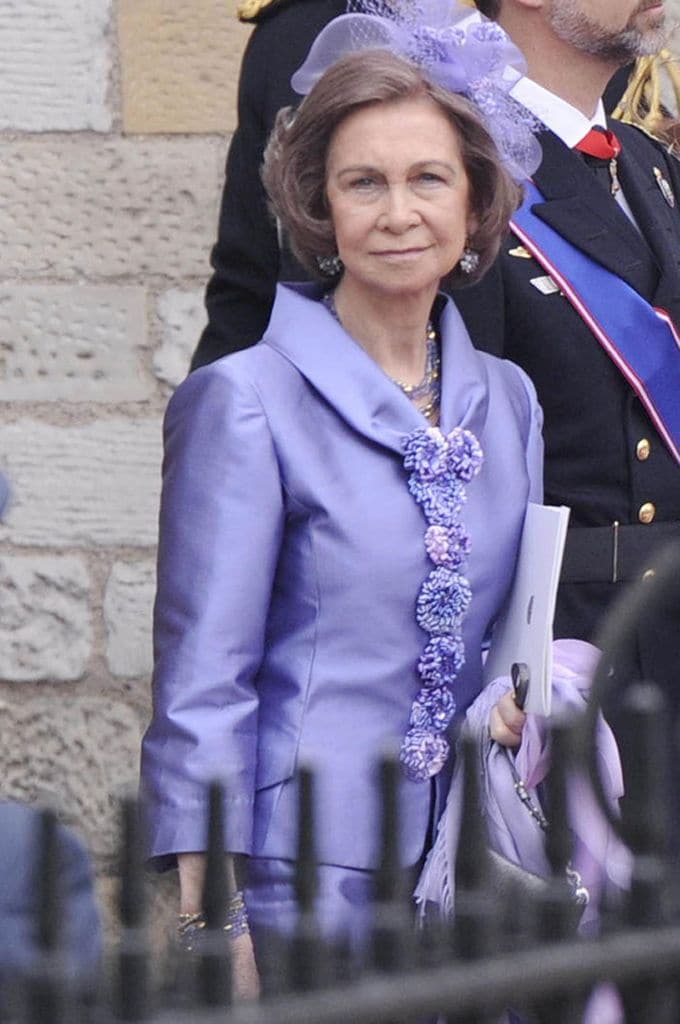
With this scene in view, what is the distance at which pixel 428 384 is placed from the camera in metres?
2.82

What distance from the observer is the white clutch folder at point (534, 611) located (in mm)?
2557

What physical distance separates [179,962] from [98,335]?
10.1 feet

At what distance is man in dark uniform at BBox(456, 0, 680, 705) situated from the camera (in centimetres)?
313

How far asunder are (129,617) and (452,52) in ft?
5.69

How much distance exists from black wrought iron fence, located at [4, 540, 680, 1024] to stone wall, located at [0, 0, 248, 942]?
2.86 metres

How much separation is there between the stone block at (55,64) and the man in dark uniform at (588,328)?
47.5 inches

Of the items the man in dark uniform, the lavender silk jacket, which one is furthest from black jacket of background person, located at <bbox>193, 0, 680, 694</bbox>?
the lavender silk jacket

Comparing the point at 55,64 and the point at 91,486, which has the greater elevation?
the point at 55,64

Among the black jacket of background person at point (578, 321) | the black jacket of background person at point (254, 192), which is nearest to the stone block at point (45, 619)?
the black jacket of background person at point (254, 192)

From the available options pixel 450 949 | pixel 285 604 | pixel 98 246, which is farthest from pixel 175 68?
pixel 450 949

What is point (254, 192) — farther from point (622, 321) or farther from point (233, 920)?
point (233, 920)

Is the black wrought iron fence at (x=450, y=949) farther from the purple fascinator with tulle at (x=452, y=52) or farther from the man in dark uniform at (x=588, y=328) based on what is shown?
the man in dark uniform at (x=588, y=328)

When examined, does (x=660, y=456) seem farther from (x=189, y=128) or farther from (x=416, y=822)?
(x=189, y=128)

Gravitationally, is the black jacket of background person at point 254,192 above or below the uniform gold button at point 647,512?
above
